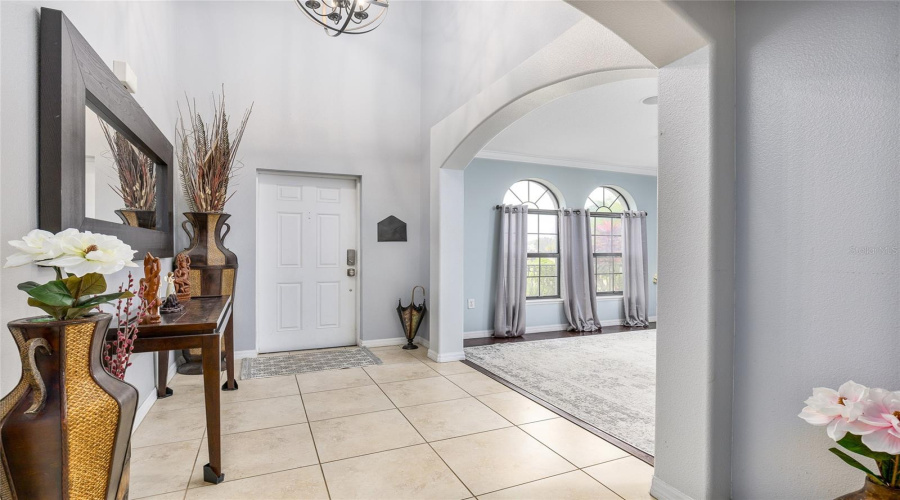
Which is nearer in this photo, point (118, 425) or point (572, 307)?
point (118, 425)

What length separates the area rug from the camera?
9.15 feet

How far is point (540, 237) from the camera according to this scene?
6172mm

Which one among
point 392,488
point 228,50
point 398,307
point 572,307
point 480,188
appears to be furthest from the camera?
point 572,307

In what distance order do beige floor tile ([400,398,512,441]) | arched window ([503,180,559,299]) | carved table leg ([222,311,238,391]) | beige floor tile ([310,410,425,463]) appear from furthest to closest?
1. arched window ([503,180,559,299])
2. carved table leg ([222,311,238,391])
3. beige floor tile ([400,398,512,441])
4. beige floor tile ([310,410,425,463])

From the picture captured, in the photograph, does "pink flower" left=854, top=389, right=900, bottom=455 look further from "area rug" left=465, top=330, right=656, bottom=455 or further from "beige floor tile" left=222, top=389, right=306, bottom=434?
"beige floor tile" left=222, top=389, right=306, bottom=434

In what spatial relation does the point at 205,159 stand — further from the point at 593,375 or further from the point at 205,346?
the point at 593,375

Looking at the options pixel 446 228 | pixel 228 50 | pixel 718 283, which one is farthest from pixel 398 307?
pixel 718 283

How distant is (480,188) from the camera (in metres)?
5.62

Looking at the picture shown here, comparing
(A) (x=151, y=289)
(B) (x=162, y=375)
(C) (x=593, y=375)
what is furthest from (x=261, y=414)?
(C) (x=593, y=375)

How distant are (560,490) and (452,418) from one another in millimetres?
951

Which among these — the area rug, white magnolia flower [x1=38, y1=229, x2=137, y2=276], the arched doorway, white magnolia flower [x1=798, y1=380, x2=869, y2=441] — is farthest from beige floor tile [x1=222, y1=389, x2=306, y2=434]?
white magnolia flower [x1=798, y1=380, x2=869, y2=441]

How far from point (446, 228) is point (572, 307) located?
2.82 metres

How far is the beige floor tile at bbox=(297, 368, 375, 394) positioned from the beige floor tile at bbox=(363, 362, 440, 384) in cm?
8

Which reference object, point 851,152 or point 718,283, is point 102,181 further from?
point 851,152
